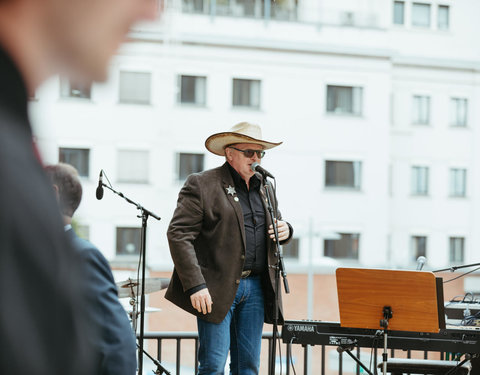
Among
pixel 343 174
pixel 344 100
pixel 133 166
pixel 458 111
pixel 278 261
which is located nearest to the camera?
pixel 278 261

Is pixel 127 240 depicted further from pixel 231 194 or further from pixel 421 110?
pixel 231 194

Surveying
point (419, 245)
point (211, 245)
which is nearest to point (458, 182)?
point (419, 245)

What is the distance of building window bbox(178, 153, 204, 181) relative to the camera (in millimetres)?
19234

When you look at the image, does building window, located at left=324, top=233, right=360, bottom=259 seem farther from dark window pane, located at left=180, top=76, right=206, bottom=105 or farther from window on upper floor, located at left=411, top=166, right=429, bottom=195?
dark window pane, located at left=180, top=76, right=206, bottom=105

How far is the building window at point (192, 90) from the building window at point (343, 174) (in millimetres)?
3999

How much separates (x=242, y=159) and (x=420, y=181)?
19.5m

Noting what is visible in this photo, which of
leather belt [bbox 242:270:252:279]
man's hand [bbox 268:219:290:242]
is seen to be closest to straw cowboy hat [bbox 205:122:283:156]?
man's hand [bbox 268:219:290:242]

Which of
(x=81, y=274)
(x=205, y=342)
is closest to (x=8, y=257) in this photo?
(x=81, y=274)

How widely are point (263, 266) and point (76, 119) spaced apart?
1565cm

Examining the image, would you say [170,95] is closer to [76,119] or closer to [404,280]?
[76,119]

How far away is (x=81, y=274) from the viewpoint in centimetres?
53

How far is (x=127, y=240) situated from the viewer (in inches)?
755

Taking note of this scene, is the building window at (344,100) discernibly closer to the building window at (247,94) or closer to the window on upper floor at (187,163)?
the building window at (247,94)

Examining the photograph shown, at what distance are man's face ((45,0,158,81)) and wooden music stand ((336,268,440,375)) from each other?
8.42ft
